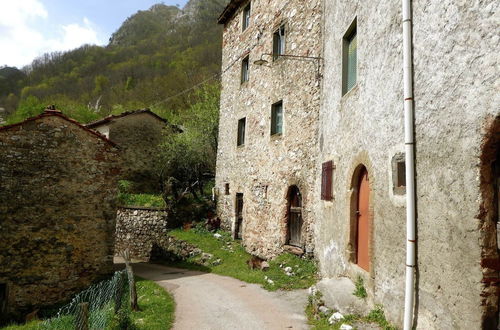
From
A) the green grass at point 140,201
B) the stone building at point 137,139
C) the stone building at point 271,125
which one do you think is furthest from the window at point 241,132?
the stone building at point 137,139

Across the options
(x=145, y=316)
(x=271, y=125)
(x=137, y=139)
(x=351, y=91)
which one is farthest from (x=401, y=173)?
(x=137, y=139)

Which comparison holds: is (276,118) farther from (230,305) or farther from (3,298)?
(3,298)

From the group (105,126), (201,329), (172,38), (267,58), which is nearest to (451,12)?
(201,329)

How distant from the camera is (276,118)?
11.5 m

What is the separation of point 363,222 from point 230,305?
323 centimetres

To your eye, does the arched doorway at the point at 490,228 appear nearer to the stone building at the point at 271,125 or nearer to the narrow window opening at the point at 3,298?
the stone building at the point at 271,125

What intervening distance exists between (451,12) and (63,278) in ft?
31.7

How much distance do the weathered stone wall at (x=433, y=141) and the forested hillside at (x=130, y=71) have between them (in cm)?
2517

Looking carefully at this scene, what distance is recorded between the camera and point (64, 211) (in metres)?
8.98

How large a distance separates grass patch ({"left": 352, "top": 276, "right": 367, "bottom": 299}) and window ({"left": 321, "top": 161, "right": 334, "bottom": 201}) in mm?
2192

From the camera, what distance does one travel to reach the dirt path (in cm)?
609

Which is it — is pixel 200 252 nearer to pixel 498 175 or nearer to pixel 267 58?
pixel 267 58

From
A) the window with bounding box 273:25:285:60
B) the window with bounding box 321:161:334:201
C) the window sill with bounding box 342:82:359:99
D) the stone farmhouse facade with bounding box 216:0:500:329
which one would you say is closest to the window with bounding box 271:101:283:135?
the stone farmhouse facade with bounding box 216:0:500:329

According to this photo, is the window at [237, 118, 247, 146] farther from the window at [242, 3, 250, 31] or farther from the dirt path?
the dirt path
